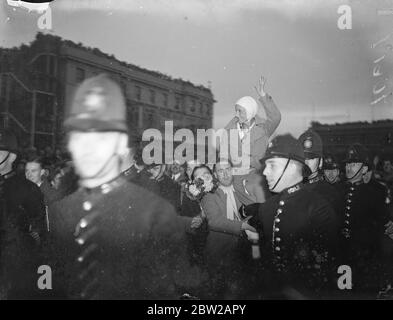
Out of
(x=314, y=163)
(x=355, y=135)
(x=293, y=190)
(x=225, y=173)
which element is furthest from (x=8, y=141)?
(x=355, y=135)

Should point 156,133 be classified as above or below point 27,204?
above

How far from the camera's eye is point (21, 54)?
296cm

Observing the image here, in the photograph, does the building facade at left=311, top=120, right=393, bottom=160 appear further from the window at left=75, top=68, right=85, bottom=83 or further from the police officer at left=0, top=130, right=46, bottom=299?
the police officer at left=0, top=130, right=46, bottom=299

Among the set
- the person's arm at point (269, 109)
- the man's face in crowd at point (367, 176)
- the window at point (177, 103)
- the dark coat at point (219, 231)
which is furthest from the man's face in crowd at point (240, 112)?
the man's face in crowd at point (367, 176)

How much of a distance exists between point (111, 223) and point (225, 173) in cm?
76

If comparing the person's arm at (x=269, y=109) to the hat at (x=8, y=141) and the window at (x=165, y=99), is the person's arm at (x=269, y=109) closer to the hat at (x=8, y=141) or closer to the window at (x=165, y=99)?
the window at (x=165, y=99)

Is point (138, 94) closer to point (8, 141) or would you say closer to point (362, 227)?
point (8, 141)

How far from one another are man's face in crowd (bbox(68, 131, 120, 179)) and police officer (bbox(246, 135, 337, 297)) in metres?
0.93

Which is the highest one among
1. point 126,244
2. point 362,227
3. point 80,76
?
point 80,76

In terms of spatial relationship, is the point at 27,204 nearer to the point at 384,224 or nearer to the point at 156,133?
the point at 156,133

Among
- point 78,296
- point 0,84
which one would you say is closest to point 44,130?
point 0,84

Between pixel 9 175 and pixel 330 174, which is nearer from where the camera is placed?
pixel 330 174

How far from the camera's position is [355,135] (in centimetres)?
286

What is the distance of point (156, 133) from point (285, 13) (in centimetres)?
108
